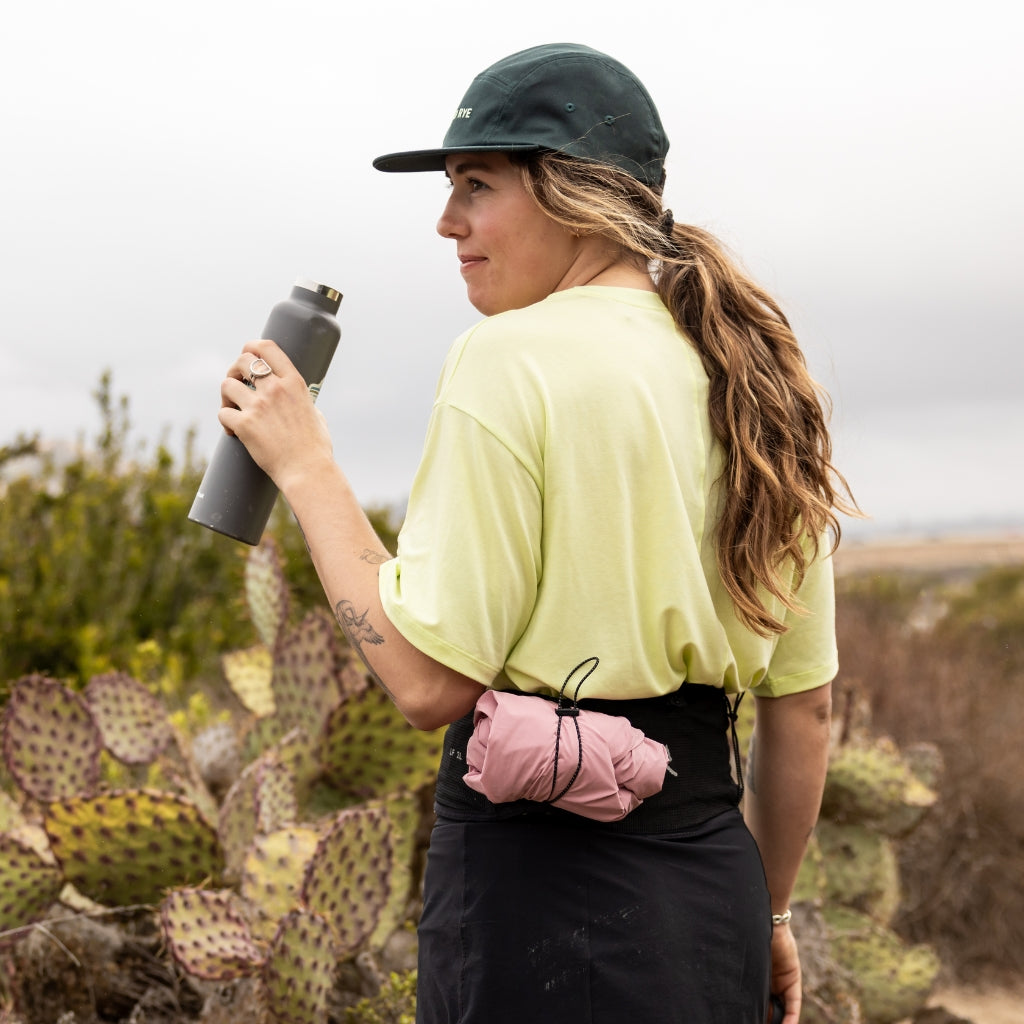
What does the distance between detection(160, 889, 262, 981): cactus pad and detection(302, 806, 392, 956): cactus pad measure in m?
0.22

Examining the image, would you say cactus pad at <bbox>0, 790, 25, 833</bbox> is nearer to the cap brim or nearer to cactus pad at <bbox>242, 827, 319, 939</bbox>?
cactus pad at <bbox>242, 827, 319, 939</bbox>

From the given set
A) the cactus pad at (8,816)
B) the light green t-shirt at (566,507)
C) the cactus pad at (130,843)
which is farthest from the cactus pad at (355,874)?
the light green t-shirt at (566,507)

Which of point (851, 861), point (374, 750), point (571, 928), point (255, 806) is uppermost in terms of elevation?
point (571, 928)

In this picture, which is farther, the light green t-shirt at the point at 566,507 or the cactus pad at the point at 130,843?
the cactus pad at the point at 130,843

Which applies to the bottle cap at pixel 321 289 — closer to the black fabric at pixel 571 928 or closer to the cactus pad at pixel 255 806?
the black fabric at pixel 571 928

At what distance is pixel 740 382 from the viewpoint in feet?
5.27

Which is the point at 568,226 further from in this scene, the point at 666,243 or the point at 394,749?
the point at 394,749

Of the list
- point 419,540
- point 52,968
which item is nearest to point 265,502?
point 419,540

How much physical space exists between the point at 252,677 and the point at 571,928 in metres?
3.05

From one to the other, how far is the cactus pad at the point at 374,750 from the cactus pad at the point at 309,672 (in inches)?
6.7

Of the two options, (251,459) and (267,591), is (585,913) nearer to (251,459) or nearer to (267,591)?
(251,459)

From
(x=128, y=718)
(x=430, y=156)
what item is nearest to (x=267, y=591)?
(x=128, y=718)

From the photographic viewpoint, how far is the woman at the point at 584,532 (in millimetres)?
1453

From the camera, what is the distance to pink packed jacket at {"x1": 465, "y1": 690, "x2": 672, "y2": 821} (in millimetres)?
1446
